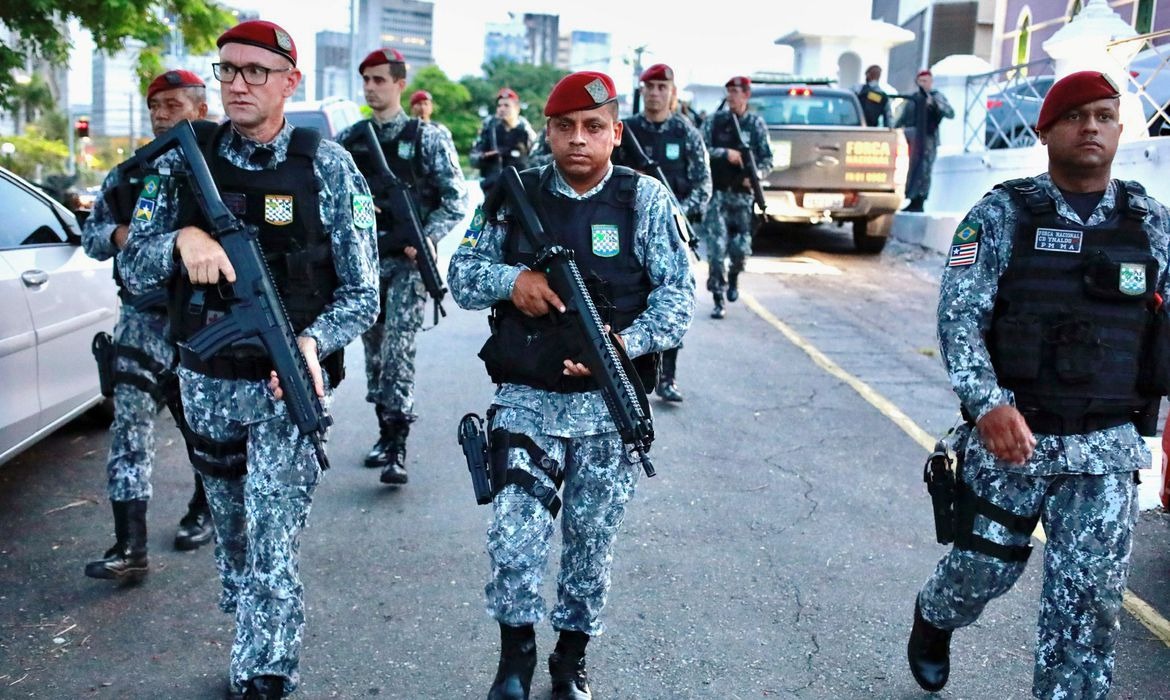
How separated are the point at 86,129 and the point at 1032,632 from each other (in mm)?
28052

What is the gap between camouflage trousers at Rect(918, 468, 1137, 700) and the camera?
306 centimetres

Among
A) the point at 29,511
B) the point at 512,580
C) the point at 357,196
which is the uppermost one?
the point at 357,196

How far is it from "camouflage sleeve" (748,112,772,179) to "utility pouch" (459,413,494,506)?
715cm

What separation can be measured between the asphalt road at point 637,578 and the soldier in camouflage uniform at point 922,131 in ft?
34.5

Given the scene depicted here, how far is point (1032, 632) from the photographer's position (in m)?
4.05

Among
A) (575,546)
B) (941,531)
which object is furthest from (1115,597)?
(575,546)

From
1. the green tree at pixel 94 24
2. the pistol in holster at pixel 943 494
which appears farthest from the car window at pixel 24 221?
the pistol in holster at pixel 943 494

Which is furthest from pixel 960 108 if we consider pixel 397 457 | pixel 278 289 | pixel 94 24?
pixel 278 289

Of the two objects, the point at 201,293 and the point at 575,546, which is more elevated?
the point at 201,293

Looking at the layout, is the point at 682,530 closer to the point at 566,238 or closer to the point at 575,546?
the point at 575,546

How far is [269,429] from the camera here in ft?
10.8

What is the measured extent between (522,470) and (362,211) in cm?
89

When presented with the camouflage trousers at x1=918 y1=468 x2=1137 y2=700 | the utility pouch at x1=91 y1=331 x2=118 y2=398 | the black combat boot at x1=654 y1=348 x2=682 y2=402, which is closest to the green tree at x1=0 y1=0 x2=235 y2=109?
the black combat boot at x1=654 y1=348 x2=682 y2=402

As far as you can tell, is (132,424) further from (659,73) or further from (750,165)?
(750,165)
